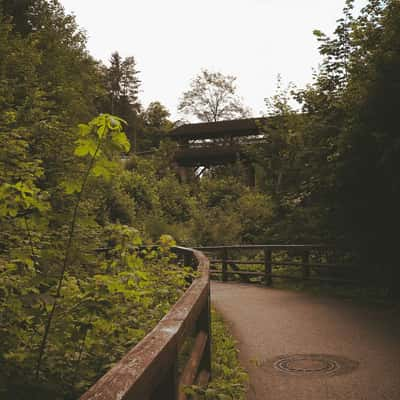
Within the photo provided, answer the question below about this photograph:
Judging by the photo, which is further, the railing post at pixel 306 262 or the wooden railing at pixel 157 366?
the railing post at pixel 306 262

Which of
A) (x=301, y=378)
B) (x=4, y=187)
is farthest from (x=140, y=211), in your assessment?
(x=4, y=187)

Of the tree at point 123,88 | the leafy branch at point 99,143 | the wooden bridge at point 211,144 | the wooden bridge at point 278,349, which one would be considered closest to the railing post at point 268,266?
the wooden bridge at point 278,349

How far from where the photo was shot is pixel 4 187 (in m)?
3.35

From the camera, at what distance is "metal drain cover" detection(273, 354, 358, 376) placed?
5.84 metres

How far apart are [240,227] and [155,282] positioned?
16932 mm

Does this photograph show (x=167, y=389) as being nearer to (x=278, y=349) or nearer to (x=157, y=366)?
(x=157, y=366)

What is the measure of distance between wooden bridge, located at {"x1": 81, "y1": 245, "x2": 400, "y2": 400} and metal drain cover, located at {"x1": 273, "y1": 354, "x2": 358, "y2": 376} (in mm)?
11

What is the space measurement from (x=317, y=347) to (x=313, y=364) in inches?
35.5

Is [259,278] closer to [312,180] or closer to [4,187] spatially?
[312,180]

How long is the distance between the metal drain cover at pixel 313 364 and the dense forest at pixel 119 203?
63.2 inches

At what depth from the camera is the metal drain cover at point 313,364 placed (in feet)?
19.1

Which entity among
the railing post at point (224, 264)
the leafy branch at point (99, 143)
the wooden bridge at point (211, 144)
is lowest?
the railing post at point (224, 264)

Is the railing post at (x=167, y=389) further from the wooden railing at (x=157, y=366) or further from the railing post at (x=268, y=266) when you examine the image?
the railing post at (x=268, y=266)

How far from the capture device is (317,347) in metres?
7.04
